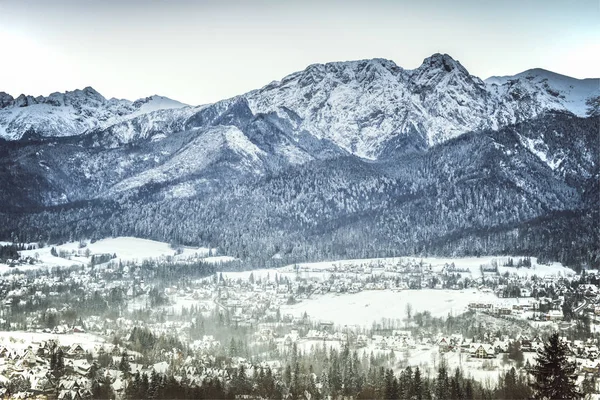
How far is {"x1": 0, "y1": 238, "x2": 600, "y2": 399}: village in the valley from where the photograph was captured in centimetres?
7100

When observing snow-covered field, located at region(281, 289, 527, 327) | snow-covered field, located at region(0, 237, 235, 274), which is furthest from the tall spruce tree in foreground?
snow-covered field, located at region(0, 237, 235, 274)

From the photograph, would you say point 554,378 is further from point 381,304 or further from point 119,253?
point 119,253

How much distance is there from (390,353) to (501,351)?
1046cm

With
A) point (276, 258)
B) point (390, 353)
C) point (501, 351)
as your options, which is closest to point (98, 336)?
point (390, 353)

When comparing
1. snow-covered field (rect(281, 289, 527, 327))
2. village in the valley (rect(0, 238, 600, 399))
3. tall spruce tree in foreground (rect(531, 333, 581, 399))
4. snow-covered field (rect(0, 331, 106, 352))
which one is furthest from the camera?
snow-covered field (rect(281, 289, 527, 327))

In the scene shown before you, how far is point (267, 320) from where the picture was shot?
107 m

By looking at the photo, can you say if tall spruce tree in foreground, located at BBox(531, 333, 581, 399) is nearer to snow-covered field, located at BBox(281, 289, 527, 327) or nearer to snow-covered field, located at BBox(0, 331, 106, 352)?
snow-covered field, located at BBox(0, 331, 106, 352)

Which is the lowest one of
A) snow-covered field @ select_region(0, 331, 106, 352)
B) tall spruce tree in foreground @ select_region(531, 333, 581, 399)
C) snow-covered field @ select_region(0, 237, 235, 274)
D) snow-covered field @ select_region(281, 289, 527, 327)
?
snow-covered field @ select_region(0, 331, 106, 352)

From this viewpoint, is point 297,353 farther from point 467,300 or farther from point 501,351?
point 467,300

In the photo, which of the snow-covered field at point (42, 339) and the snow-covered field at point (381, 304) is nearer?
the snow-covered field at point (42, 339)

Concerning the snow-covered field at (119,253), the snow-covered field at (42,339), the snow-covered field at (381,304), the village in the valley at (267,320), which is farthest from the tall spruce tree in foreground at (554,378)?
the snow-covered field at (119,253)

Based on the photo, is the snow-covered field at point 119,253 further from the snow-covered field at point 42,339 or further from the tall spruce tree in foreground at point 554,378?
the tall spruce tree in foreground at point 554,378

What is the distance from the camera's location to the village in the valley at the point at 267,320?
233 feet

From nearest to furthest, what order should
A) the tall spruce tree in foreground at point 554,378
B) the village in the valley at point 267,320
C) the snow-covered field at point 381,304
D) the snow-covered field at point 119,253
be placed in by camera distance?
1. the tall spruce tree in foreground at point 554,378
2. the village in the valley at point 267,320
3. the snow-covered field at point 381,304
4. the snow-covered field at point 119,253
